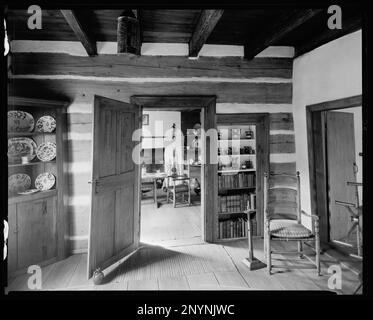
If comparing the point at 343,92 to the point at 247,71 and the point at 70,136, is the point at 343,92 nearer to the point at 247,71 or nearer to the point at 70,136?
the point at 247,71

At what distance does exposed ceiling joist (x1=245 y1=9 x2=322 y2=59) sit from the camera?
2.71 metres

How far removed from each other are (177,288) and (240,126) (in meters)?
2.78

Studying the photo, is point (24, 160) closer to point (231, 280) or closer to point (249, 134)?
point (231, 280)

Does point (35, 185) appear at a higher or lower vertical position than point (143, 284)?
higher

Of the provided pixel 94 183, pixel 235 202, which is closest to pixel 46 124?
pixel 94 183

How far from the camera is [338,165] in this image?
12.8ft

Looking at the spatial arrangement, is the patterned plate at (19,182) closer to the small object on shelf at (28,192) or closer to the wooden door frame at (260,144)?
the small object on shelf at (28,192)

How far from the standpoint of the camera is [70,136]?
378cm

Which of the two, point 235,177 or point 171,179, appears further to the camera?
point 171,179

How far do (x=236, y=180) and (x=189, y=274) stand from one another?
1.76 m

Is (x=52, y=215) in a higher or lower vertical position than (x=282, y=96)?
lower

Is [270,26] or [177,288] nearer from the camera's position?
[177,288]

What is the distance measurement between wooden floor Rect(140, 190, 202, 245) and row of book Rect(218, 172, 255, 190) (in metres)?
0.99
